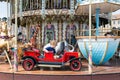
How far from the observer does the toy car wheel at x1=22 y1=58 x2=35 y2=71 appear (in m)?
11.0

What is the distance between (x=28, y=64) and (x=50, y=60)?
3.42 feet

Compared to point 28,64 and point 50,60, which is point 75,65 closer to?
point 50,60

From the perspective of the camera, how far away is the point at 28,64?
1108 centimetres

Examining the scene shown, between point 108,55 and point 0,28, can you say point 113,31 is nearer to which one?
point 108,55

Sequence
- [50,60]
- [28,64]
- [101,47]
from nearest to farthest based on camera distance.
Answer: [50,60], [28,64], [101,47]

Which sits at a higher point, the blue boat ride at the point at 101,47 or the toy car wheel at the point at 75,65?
the blue boat ride at the point at 101,47

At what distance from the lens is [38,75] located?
9.75 m

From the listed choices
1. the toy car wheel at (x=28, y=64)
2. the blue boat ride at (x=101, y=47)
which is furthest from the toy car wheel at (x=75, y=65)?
the toy car wheel at (x=28, y=64)

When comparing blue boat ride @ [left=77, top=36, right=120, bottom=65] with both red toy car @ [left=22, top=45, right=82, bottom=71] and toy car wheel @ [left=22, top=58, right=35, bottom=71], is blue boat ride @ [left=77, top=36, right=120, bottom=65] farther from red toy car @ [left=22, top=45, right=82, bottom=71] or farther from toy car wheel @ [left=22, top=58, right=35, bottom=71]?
toy car wheel @ [left=22, top=58, right=35, bottom=71]

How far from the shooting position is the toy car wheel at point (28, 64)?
11.0 meters

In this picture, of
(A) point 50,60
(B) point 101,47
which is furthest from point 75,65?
(B) point 101,47

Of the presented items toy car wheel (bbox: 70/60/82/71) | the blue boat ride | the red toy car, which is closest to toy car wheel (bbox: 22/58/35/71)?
the red toy car

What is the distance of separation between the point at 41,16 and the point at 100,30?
7.05 m

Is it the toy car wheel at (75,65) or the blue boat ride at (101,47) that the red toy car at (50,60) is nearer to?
the toy car wheel at (75,65)
